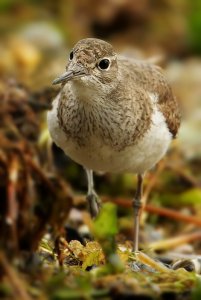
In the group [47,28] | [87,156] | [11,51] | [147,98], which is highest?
[47,28]

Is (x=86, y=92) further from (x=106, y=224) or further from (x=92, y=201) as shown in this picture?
(x=92, y=201)

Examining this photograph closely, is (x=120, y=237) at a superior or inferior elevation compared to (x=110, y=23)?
inferior

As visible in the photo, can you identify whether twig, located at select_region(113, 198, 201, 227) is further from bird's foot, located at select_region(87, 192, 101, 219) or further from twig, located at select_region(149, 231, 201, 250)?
bird's foot, located at select_region(87, 192, 101, 219)

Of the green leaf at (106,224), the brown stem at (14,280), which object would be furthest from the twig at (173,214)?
the brown stem at (14,280)

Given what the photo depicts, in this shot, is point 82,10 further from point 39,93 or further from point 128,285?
point 128,285

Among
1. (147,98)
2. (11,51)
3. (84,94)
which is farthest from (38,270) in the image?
(11,51)

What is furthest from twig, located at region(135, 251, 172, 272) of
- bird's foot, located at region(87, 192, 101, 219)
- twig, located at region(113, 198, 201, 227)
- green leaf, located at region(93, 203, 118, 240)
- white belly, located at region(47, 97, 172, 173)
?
twig, located at region(113, 198, 201, 227)

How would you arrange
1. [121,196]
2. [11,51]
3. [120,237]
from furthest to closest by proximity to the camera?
[11,51]
[121,196]
[120,237]
